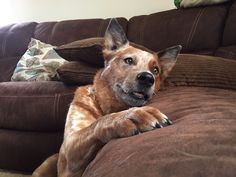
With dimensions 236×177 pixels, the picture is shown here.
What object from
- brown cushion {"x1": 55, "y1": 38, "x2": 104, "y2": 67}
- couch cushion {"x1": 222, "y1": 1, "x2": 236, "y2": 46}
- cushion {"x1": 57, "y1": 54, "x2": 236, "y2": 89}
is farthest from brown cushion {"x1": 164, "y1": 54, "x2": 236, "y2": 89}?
couch cushion {"x1": 222, "y1": 1, "x2": 236, "y2": 46}

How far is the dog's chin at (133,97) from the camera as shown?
1.35 metres

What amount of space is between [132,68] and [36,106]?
2.86ft

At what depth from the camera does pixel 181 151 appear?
61cm

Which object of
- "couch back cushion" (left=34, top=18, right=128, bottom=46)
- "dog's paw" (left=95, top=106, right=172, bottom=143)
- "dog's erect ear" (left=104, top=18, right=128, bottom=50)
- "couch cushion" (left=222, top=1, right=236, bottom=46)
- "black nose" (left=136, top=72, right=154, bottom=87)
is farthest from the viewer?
"couch back cushion" (left=34, top=18, right=128, bottom=46)

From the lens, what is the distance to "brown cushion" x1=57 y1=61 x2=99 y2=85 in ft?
6.39

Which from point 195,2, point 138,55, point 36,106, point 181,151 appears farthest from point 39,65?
point 181,151

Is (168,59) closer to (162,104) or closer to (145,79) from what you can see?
(145,79)

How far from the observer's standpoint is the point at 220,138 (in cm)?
66

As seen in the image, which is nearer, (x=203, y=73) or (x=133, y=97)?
(x=133, y=97)

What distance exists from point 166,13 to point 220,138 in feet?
7.32

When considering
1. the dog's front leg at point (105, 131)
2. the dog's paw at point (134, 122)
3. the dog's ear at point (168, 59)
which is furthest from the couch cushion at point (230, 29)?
the dog's paw at point (134, 122)

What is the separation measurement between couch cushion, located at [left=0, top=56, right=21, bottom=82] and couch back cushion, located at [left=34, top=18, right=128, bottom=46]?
0.93ft

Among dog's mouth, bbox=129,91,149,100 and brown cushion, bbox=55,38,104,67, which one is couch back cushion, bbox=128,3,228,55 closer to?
brown cushion, bbox=55,38,104,67

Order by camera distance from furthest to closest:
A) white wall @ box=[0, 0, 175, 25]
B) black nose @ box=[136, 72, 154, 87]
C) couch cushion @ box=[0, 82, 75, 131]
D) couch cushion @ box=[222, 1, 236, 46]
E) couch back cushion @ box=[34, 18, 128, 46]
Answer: white wall @ box=[0, 0, 175, 25]
couch back cushion @ box=[34, 18, 128, 46]
couch cushion @ box=[222, 1, 236, 46]
couch cushion @ box=[0, 82, 75, 131]
black nose @ box=[136, 72, 154, 87]
